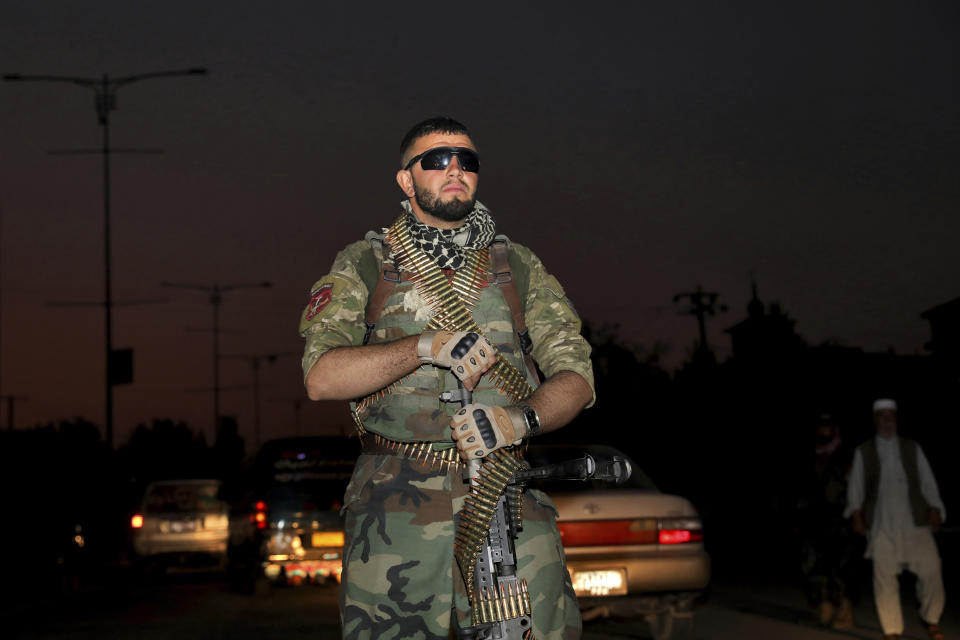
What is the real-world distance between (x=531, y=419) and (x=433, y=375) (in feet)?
1.61

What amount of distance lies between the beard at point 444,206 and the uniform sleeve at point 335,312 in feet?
0.91

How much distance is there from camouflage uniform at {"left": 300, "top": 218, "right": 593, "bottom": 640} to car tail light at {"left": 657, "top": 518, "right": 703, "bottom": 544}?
5.72 meters

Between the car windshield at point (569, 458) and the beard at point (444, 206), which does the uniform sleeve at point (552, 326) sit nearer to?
the beard at point (444, 206)

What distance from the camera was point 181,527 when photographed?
22062mm

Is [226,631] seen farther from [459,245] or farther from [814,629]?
[459,245]

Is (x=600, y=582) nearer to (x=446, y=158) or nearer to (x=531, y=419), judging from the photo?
(x=446, y=158)

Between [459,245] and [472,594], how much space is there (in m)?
1.15

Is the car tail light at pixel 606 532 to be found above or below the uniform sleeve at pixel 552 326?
A: below

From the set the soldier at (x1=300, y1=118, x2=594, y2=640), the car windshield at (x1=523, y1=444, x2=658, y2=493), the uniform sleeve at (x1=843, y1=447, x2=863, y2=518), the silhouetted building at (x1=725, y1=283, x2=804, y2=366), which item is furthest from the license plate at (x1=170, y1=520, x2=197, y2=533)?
the silhouetted building at (x1=725, y1=283, x2=804, y2=366)

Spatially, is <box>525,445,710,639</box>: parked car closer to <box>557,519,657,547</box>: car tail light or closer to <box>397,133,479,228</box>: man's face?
<box>557,519,657,547</box>: car tail light

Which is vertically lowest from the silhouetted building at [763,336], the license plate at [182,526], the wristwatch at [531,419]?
the wristwatch at [531,419]

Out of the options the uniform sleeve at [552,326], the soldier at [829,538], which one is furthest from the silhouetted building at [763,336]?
the uniform sleeve at [552,326]

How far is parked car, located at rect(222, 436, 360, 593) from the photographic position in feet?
50.6

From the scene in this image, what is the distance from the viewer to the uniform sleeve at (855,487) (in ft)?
36.1
